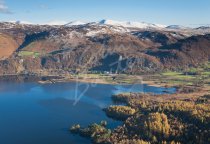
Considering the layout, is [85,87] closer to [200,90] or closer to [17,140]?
[200,90]

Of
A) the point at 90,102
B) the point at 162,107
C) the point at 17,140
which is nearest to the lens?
the point at 17,140

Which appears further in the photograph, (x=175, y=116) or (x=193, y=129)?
(x=175, y=116)

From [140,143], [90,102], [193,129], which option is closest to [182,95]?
[90,102]

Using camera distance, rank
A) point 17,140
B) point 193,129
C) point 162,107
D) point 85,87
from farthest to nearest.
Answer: point 85,87 → point 162,107 → point 17,140 → point 193,129

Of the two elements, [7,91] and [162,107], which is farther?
[7,91]

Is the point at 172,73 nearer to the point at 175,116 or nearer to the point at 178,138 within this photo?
the point at 175,116

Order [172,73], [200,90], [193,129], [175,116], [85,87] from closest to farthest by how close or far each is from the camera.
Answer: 1. [193,129]
2. [175,116]
3. [200,90]
4. [85,87]
5. [172,73]

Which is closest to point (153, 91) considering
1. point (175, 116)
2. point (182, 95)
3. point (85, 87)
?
point (182, 95)
